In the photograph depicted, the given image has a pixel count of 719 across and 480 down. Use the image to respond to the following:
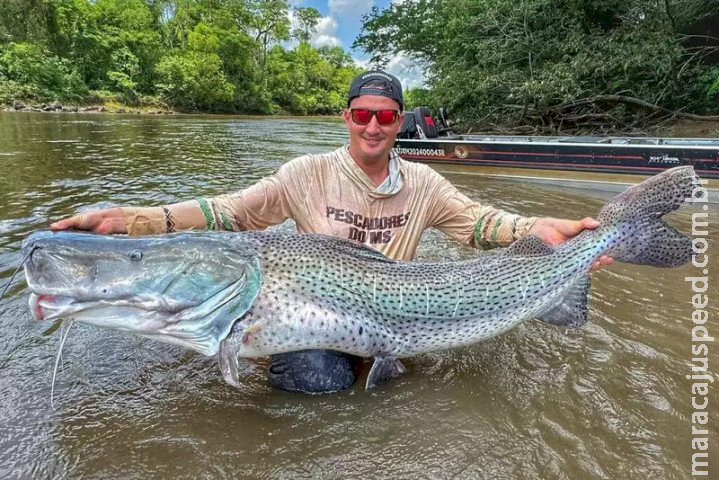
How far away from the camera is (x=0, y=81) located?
32.3 metres

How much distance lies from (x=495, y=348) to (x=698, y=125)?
43.6 feet

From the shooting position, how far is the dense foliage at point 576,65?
44.5 feet

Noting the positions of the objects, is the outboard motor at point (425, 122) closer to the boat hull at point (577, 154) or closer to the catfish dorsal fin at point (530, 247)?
the boat hull at point (577, 154)

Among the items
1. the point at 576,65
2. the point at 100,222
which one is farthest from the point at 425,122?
the point at 100,222

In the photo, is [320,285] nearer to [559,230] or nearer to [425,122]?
[559,230]

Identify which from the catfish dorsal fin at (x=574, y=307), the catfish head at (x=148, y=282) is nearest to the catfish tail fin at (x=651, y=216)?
the catfish dorsal fin at (x=574, y=307)

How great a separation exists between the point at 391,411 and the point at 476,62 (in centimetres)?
1922

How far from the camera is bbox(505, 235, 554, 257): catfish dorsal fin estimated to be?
2.93 meters

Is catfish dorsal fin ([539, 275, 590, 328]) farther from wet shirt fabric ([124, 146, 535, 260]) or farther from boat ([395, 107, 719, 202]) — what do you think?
boat ([395, 107, 719, 202])

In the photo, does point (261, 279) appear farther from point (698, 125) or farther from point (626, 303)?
point (698, 125)

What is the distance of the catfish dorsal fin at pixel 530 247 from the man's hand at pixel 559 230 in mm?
109

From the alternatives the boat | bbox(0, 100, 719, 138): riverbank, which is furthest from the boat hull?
bbox(0, 100, 719, 138): riverbank

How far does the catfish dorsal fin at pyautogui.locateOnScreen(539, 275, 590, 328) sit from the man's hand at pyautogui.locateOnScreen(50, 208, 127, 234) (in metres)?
2.66

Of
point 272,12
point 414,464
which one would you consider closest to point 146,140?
point 414,464
